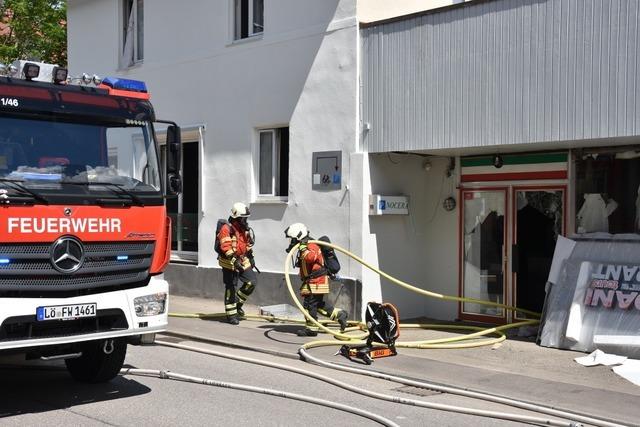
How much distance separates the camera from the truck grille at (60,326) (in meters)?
6.45

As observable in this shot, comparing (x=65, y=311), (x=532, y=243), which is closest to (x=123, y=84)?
(x=65, y=311)

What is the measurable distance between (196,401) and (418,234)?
674 centimetres

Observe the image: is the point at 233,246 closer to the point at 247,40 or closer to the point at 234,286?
the point at 234,286

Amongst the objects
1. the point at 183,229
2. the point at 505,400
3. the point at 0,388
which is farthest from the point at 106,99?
the point at 183,229

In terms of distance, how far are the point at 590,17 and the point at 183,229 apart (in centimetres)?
925

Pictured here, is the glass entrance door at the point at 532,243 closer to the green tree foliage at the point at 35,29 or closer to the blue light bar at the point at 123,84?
the blue light bar at the point at 123,84

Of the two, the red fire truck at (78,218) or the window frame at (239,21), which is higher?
the window frame at (239,21)

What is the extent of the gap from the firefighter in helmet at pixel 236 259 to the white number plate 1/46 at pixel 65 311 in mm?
5217

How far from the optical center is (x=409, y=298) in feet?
43.3

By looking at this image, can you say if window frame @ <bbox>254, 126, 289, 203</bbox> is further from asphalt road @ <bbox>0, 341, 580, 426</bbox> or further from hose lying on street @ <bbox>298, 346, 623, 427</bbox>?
asphalt road @ <bbox>0, 341, 580, 426</bbox>

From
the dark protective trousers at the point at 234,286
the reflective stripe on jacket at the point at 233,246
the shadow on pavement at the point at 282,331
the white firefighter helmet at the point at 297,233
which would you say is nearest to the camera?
the shadow on pavement at the point at 282,331

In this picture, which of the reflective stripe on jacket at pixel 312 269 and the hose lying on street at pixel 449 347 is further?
the reflective stripe on jacket at pixel 312 269

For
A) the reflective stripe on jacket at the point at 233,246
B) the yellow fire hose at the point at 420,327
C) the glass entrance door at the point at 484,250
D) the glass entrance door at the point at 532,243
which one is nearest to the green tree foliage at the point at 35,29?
the reflective stripe on jacket at the point at 233,246

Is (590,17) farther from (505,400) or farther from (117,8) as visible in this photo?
(117,8)
